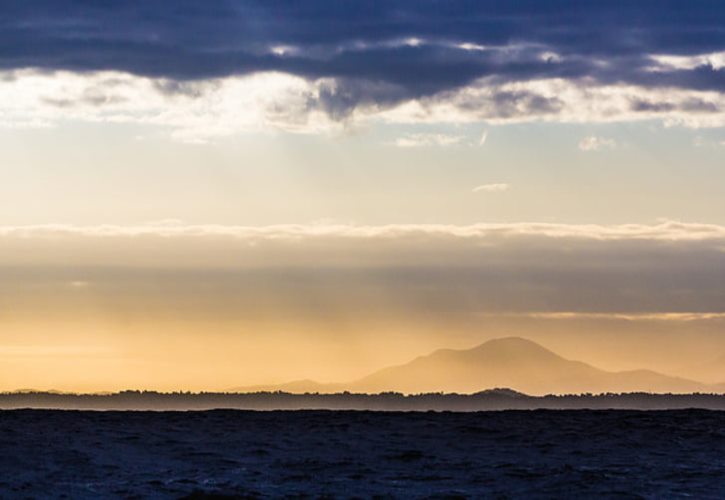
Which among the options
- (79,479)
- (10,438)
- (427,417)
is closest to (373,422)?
(427,417)

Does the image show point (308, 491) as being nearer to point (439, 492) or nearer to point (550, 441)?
point (439, 492)

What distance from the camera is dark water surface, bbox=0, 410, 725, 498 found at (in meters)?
59.1

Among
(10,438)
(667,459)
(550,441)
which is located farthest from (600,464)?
(10,438)

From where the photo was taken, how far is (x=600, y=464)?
232 ft

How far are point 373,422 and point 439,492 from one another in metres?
31.3

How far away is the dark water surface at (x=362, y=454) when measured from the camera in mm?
59062

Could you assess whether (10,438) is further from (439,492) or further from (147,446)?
(439,492)

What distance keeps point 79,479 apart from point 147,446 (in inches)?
555

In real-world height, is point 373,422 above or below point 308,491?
above

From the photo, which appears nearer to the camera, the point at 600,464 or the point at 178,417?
the point at 600,464

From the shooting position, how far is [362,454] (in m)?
72.7

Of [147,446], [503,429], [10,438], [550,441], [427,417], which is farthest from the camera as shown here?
[427,417]

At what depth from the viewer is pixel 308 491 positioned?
191 feet

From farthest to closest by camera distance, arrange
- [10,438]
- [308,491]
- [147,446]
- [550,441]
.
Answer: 1. [550,441]
2. [147,446]
3. [10,438]
4. [308,491]
